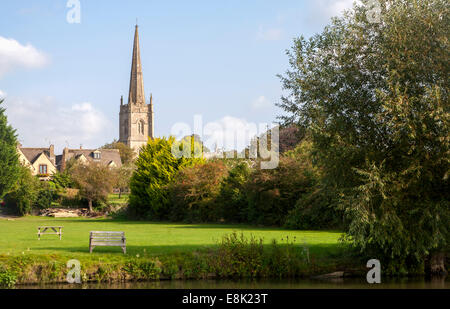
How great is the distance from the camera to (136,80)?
16700 cm

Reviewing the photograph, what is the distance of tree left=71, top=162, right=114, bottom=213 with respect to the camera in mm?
60906

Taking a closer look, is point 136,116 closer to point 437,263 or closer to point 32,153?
point 32,153

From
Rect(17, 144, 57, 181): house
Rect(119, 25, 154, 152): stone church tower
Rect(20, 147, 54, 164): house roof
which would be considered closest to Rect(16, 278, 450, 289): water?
Rect(17, 144, 57, 181): house

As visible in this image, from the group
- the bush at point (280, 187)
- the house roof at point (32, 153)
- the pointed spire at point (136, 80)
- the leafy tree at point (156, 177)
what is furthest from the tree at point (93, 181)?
the pointed spire at point (136, 80)

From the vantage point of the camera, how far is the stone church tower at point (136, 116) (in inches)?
6614

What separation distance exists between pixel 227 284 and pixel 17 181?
48121 mm

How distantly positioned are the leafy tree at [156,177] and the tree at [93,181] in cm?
528

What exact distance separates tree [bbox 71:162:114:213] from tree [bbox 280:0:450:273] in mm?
42583

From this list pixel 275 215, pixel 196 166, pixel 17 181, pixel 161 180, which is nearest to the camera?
pixel 275 215

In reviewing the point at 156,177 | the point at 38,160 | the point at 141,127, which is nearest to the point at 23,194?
the point at 156,177

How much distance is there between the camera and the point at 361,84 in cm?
2089
